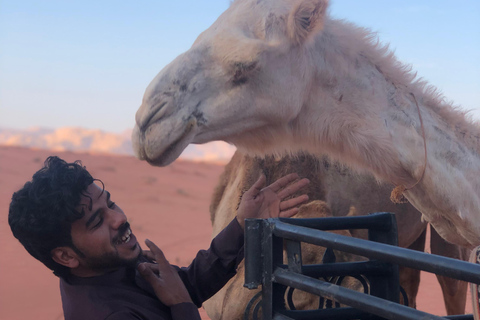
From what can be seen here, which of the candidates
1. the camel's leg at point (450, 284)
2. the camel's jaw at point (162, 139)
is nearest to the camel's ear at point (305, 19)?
the camel's jaw at point (162, 139)

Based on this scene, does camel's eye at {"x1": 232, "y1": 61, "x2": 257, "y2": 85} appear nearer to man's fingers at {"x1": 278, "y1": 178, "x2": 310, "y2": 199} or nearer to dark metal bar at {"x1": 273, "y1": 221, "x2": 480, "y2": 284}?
man's fingers at {"x1": 278, "y1": 178, "x2": 310, "y2": 199}

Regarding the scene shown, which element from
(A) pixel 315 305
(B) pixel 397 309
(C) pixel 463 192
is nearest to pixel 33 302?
(A) pixel 315 305

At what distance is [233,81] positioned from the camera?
249 centimetres

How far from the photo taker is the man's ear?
2.00 m

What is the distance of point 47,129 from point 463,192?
116 m

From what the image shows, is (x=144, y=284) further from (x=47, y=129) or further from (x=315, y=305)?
(x=47, y=129)

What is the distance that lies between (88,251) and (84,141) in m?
97.2

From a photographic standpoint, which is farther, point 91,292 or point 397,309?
point 91,292

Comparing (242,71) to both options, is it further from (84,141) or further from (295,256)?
(84,141)

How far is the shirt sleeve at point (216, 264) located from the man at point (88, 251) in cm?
29

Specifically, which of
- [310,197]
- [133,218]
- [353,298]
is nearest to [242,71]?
[353,298]

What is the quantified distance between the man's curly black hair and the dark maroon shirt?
16 cm

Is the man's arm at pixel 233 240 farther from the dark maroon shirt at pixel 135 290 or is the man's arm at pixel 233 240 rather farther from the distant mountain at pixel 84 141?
the distant mountain at pixel 84 141

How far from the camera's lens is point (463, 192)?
253cm
